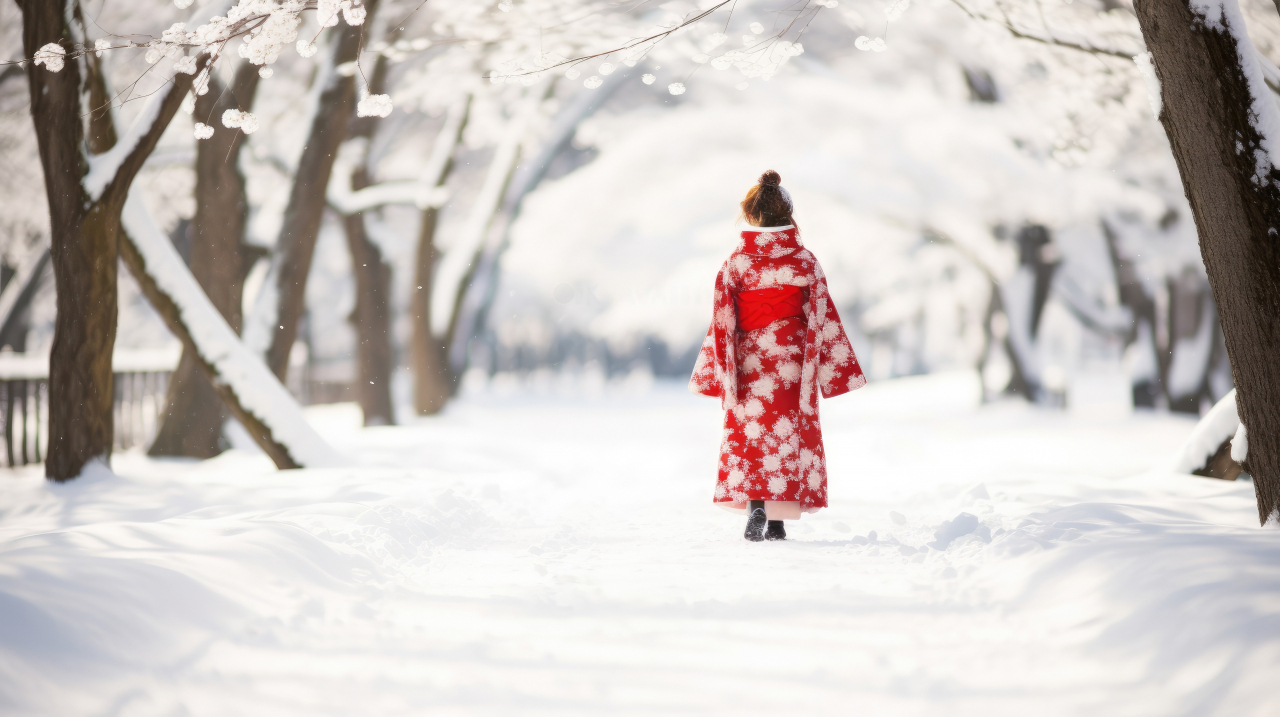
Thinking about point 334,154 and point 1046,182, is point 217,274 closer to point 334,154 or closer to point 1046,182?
point 334,154

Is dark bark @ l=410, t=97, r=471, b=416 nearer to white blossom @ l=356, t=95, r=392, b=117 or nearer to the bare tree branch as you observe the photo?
white blossom @ l=356, t=95, r=392, b=117

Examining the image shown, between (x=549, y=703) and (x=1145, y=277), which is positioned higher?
(x=1145, y=277)

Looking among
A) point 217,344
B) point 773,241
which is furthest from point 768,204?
point 217,344

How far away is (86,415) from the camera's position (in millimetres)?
6520

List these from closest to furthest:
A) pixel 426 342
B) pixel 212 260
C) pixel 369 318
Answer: pixel 212 260 → pixel 369 318 → pixel 426 342

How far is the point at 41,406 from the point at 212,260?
3256 millimetres

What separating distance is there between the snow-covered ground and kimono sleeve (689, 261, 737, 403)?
0.84 metres

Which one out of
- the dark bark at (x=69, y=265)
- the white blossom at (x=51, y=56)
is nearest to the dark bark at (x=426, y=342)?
the dark bark at (x=69, y=265)

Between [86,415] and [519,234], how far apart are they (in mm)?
12400

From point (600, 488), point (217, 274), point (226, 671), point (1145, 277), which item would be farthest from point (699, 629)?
point (1145, 277)

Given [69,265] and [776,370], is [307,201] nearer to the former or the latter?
[69,265]

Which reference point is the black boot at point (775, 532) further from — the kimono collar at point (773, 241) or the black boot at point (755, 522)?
the kimono collar at point (773, 241)

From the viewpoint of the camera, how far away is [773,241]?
16.4ft

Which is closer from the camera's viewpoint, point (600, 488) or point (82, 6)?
point (82, 6)
